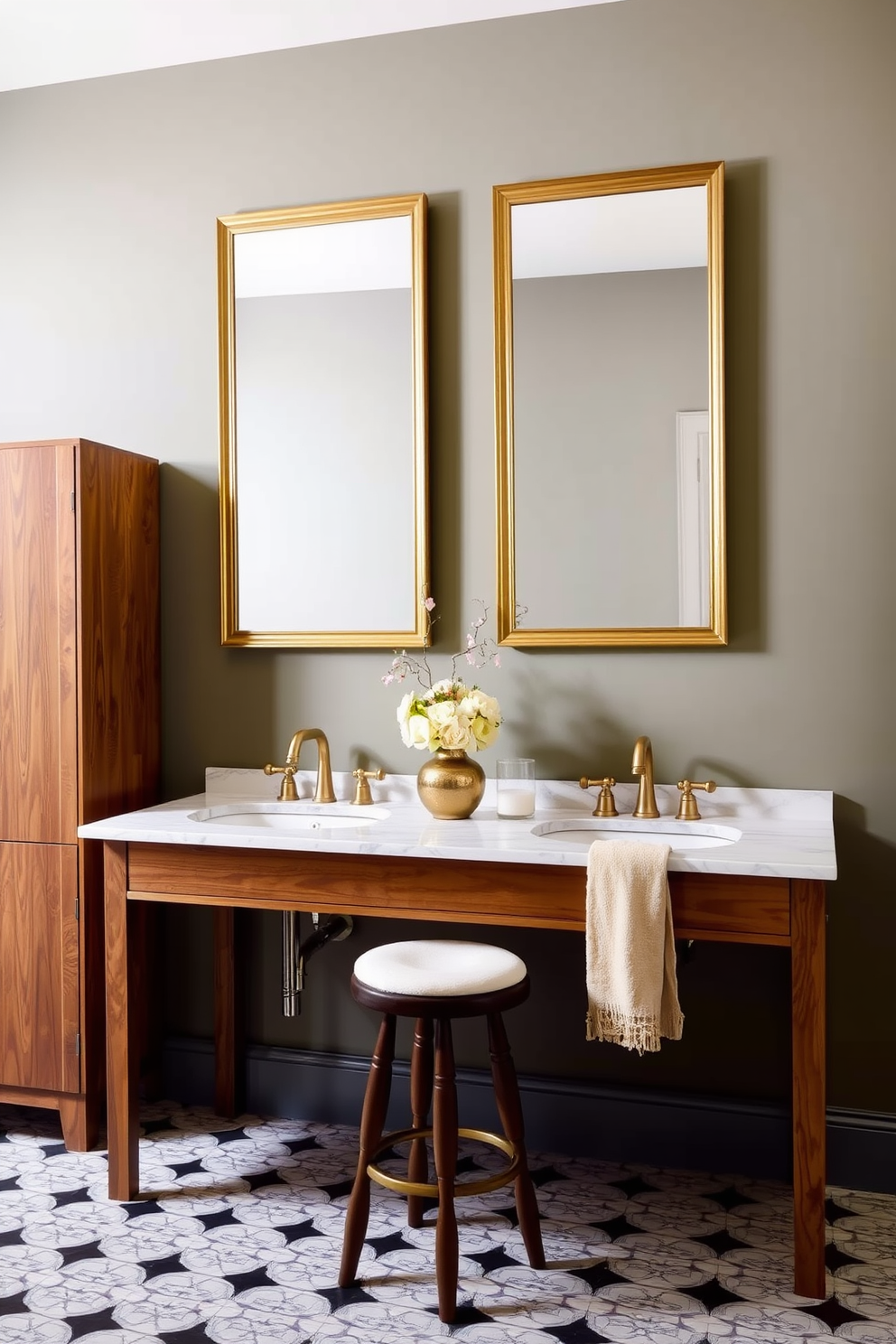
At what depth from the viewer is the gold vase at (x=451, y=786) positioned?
2301 mm

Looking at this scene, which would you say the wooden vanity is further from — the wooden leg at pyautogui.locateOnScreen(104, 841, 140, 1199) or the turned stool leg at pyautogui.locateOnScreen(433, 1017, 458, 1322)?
the turned stool leg at pyautogui.locateOnScreen(433, 1017, 458, 1322)

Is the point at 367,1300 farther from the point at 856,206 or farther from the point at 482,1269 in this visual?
the point at 856,206

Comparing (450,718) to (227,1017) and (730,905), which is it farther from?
(227,1017)

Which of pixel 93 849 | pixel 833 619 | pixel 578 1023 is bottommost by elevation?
pixel 578 1023

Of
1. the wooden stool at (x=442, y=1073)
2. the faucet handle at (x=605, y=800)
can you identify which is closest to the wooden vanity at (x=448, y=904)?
the wooden stool at (x=442, y=1073)

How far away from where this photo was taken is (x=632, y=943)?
74.2 inches

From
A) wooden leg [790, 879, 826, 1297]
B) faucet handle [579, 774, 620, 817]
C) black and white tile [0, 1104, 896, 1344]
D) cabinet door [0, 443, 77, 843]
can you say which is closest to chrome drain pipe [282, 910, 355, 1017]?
black and white tile [0, 1104, 896, 1344]

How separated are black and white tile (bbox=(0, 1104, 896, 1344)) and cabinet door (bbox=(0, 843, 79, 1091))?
0.69 feet

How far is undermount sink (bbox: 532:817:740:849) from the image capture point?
225cm

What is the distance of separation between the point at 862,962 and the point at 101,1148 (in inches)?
71.0

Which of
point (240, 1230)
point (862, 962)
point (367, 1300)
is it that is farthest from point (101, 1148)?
point (862, 962)

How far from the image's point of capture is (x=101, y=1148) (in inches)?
99.3

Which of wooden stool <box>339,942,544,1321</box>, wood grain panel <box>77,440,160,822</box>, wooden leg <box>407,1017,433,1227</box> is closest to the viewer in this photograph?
wooden stool <box>339,942,544,1321</box>

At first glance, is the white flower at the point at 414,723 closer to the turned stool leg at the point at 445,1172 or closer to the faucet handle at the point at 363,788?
the faucet handle at the point at 363,788
